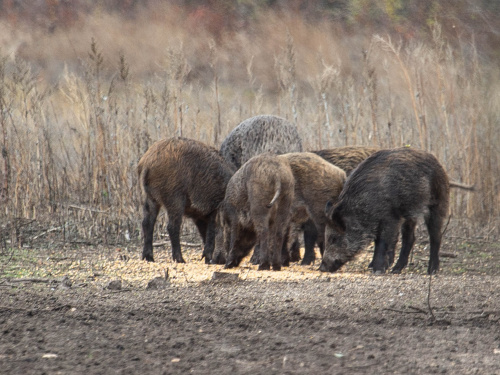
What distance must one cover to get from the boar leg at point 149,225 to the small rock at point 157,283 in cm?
157

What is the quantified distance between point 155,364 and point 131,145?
5.68 metres

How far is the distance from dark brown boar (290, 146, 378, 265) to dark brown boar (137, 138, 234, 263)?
81 cm

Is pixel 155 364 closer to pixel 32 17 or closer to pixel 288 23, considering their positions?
pixel 288 23

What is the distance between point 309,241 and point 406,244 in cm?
91

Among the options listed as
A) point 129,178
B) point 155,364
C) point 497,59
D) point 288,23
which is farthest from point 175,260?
point 288,23

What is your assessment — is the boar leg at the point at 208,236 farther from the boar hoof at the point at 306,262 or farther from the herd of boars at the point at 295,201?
the boar hoof at the point at 306,262

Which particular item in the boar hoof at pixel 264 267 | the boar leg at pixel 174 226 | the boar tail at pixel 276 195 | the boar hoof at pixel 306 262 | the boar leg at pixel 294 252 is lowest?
the boar hoof at pixel 264 267

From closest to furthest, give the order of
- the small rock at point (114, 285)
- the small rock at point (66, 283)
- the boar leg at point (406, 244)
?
the small rock at point (114, 285), the small rock at point (66, 283), the boar leg at point (406, 244)

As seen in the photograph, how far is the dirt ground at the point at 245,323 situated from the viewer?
3.68 metres

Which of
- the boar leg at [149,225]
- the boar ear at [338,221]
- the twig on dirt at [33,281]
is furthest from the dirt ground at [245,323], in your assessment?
the boar leg at [149,225]

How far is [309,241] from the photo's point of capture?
738 cm

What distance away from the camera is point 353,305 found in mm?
4832

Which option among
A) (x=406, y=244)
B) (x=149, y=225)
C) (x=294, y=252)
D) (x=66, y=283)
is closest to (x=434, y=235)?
(x=406, y=244)

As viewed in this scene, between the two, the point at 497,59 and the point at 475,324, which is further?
the point at 497,59
